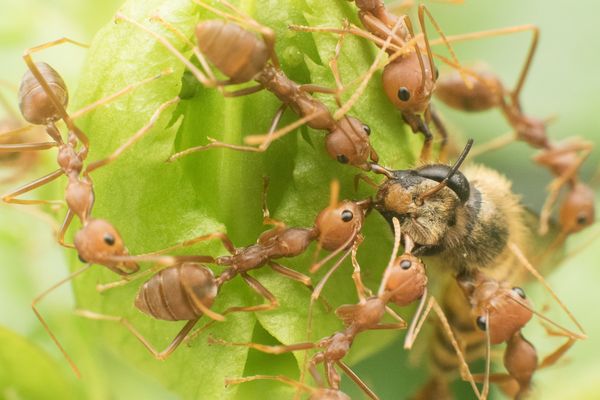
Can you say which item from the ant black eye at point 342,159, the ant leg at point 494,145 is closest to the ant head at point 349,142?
the ant black eye at point 342,159

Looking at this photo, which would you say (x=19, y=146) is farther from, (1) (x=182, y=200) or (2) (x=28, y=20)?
(2) (x=28, y=20)

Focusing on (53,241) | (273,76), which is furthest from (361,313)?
(53,241)

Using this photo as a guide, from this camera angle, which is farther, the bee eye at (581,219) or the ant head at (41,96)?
the bee eye at (581,219)

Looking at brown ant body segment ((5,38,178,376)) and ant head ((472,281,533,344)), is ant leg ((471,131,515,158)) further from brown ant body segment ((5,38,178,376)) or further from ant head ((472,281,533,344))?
brown ant body segment ((5,38,178,376))

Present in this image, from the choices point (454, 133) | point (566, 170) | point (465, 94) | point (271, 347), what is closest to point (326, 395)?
point (271, 347)

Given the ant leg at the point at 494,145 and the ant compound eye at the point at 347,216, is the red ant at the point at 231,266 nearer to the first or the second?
the ant compound eye at the point at 347,216

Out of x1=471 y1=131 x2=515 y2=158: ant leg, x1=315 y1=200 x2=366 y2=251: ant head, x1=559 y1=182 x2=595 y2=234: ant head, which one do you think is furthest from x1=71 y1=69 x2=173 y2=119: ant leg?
x1=559 y1=182 x2=595 y2=234: ant head
